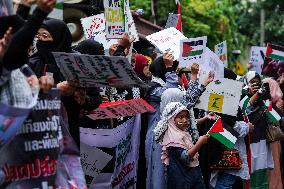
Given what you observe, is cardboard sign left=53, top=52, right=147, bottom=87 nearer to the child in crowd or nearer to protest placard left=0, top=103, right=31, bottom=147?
protest placard left=0, top=103, right=31, bottom=147

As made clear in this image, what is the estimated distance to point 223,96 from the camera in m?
8.17

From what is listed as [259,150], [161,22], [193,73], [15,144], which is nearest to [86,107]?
[15,144]

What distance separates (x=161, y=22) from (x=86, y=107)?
17.4m

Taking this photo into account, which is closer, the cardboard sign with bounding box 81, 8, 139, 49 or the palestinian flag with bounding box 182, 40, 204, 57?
the palestinian flag with bounding box 182, 40, 204, 57

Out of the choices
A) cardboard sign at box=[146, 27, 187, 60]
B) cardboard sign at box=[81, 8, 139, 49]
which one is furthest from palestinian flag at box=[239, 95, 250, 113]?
cardboard sign at box=[81, 8, 139, 49]

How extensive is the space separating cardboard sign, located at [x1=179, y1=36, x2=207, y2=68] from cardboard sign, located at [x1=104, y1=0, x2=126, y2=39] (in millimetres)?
733

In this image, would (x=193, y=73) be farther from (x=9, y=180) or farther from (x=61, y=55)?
(x=9, y=180)

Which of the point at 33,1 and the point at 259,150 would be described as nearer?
the point at 33,1

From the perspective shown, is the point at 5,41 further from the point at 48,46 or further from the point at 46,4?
the point at 48,46

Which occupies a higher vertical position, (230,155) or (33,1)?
(33,1)

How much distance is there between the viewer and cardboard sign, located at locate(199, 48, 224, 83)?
317 inches

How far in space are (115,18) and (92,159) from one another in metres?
2.08

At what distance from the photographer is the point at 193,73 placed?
26.9 ft

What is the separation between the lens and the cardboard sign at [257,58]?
14.3 m
